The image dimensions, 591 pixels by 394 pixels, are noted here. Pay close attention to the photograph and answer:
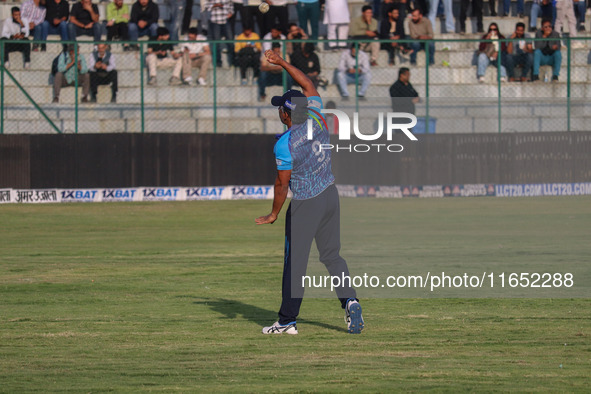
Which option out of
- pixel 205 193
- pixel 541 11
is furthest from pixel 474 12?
pixel 205 193

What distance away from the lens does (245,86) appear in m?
26.3

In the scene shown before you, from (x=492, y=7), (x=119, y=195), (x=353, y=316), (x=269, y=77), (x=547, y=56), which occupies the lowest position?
(x=119, y=195)

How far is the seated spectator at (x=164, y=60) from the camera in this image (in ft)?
85.6

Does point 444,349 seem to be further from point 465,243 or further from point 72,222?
point 72,222

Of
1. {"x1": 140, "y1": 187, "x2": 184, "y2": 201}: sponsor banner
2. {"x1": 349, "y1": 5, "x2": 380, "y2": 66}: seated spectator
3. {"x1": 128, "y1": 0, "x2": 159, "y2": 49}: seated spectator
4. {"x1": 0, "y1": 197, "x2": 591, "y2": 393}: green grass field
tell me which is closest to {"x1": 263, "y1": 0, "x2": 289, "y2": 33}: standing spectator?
{"x1": 349, "y1": 5, "x2": 380, "y2": 66}: seated spectator

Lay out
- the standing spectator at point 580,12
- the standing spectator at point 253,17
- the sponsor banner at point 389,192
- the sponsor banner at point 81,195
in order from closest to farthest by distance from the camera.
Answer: the sponsor banner at point 389,192 < the sponsor banner at point 81,195 < the standing spectator at point 253,17 < the standing spectator at point 580,12

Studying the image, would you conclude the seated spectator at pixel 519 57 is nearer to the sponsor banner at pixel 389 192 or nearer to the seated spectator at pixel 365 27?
the seated spectator at pixel 365 27

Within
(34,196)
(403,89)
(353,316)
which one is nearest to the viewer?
(353,316)

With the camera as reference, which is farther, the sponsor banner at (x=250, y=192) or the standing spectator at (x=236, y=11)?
the standing spectator at (x=236, y=11)

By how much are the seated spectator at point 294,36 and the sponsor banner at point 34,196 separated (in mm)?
6750

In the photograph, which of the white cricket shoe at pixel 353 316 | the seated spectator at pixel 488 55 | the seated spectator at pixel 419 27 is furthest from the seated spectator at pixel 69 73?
the white cricket shoe at pixel 353 316

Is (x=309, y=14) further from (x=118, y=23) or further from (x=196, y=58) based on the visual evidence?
(x=118, y=23)

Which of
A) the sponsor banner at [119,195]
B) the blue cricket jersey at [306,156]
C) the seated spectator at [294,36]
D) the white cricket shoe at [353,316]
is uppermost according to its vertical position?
the seated spectator at [294,36]

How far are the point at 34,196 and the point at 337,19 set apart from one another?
911 centimetres
